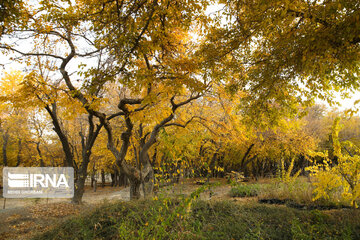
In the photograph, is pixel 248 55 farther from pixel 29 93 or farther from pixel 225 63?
pixel 29 93

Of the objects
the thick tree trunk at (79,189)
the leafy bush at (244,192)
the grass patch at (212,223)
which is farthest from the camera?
the thick tree trunk at (79,189)

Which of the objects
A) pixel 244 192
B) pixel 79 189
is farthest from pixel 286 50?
pixel 79 189

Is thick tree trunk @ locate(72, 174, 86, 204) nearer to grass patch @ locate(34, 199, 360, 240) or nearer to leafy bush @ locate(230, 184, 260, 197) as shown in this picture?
grass patch @ locate(34, 199, 360, 240)

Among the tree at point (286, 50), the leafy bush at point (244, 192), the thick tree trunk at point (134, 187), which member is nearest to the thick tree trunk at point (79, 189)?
the thick tree trunk at point (134, 187)

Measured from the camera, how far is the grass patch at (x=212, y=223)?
3.46 metres

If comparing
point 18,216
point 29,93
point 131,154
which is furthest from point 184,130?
point 18,216

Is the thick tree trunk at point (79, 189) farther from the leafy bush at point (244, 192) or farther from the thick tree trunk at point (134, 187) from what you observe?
the leafy bush at point (244, 192)

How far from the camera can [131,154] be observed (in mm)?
15617

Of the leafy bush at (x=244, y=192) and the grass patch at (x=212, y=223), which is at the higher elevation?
the grass patch at (x=212, y=223)

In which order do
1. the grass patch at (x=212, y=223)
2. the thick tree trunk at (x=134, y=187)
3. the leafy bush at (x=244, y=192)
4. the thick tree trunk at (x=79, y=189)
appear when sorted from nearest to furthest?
the grass patch at (x=212, y=223)
the thick tree trunk at (x=134, y=187)
the leafy bush at (x=244, y=192)
the thick tree trunk at (x=79, y=189)

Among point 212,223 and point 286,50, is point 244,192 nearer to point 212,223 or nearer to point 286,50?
point 212,223

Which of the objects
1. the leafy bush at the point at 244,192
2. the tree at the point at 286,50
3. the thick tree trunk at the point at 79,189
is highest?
the tree at the point at 286,50

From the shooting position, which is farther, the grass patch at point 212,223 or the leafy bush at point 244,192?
the leafy bush at point 244,192

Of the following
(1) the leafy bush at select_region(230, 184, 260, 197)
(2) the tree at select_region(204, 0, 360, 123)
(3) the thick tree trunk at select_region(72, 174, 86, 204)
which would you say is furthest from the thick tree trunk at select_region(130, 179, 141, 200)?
(2) the tree at select_region(204, 0, 360, 123)
